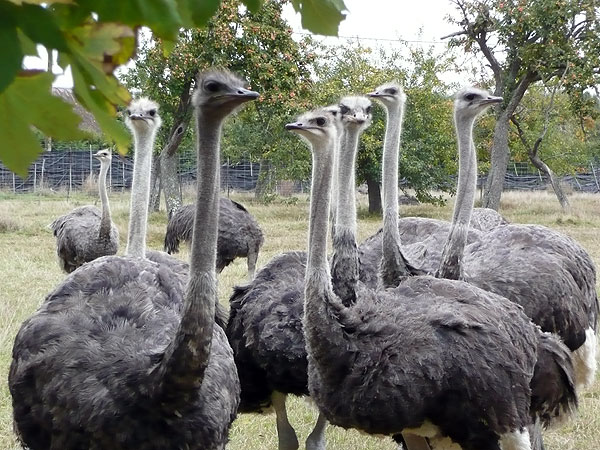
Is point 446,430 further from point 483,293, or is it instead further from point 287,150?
point 287,150

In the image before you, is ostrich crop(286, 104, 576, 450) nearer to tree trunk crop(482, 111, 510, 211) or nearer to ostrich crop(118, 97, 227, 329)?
ostrich crop(118, 97, 227, 329)

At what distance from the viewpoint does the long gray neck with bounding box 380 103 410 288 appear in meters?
4.14

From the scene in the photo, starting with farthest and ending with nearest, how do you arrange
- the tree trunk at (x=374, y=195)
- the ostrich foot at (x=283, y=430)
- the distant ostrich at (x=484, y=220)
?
1. the tree trunk at (x=374, y=195)
2. the distant ostrich at (x=484, y=220)
3. the ostrich foot at (x=283, y=430)

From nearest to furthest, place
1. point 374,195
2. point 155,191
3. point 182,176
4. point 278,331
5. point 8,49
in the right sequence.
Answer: point 8,49
point 278,331
point 155,191
point 374,195
point 182,176

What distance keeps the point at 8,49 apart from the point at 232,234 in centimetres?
785

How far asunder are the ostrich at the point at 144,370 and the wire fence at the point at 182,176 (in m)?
17.0

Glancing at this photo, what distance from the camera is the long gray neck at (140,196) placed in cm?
437

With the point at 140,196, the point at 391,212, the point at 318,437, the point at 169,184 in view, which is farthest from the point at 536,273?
the point at 169,184

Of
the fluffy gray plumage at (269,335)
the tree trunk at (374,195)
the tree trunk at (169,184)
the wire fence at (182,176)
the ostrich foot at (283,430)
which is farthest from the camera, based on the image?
the wire fence at (182,176)

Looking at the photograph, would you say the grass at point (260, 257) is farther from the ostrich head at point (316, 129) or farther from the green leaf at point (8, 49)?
the green leaf at point (8, 49)

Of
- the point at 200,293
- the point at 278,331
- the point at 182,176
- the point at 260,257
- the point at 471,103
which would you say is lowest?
the point at 260,257

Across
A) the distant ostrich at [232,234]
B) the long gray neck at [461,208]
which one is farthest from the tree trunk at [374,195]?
the long gray neck at [461,208]

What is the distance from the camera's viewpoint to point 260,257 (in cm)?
1026

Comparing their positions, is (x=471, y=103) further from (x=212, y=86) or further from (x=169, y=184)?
(x=169, y=184)
